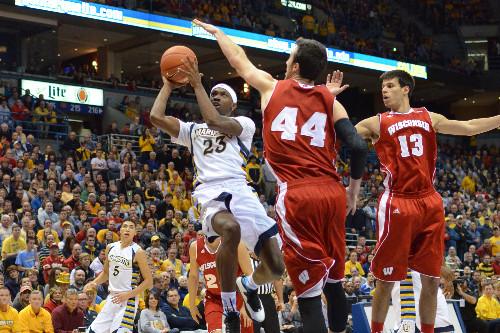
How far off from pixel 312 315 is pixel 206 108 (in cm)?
205

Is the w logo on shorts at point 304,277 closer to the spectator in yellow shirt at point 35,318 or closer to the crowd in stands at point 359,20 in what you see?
the spectator in yellow shirt at point 35,318

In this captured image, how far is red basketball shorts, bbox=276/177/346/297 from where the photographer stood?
6461 mm

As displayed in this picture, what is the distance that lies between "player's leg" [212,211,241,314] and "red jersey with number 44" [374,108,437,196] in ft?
5.81

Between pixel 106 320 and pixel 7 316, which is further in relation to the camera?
pixel 7 316

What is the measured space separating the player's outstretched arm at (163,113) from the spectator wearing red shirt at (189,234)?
11362 millimetres

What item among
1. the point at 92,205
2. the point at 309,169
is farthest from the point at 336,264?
the point at 92,205

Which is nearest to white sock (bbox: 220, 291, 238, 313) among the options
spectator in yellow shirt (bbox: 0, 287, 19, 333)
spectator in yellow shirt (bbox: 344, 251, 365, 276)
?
spectator in yellow shirt (bbox: 0, 287, 19, 333)

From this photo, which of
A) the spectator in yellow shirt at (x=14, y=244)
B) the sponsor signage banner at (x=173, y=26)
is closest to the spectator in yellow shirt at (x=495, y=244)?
the sponsor signage banner at (x=173, y=26)

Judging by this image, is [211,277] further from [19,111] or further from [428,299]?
[19,111]

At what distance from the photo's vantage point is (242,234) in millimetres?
7621

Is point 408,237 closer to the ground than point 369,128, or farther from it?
closer to the ground

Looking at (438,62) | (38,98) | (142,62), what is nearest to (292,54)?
(38,98)

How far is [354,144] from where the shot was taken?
256 inches

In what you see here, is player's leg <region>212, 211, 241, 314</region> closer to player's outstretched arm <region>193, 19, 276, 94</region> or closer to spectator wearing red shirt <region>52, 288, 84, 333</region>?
player's outstretched arm <region>193, 19, 276, 94</region>
